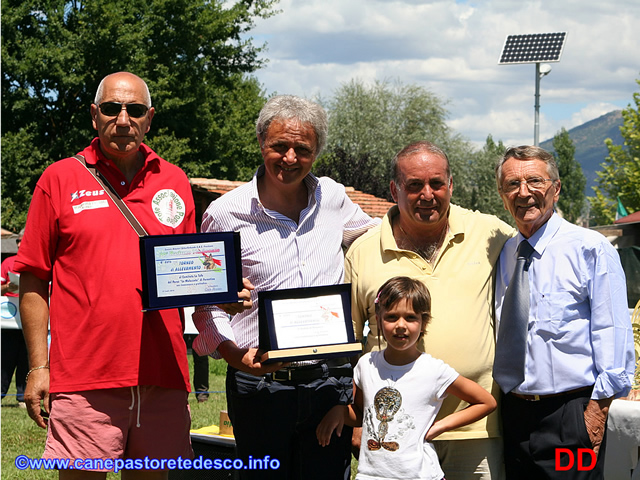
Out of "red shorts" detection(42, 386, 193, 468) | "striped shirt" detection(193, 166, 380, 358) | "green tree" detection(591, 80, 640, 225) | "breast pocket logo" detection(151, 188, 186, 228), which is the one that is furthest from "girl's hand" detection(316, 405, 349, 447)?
"green tree" detection(591, 80, 640, 225)

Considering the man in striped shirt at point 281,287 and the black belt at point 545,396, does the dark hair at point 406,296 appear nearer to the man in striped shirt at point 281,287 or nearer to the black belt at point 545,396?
the man in striped shirt at point 281,287

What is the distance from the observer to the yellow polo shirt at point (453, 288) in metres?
3.53

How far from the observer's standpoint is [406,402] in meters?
3.37

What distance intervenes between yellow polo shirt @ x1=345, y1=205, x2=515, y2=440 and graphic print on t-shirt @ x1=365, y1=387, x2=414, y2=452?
28 centimetres

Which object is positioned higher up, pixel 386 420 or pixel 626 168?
pixel 626 168

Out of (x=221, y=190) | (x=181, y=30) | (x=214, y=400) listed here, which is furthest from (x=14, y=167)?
(x=214, y=400)

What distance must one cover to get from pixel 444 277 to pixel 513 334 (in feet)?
1.40

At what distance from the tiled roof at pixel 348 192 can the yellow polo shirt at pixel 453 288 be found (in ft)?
43.6

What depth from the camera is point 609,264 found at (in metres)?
3.45

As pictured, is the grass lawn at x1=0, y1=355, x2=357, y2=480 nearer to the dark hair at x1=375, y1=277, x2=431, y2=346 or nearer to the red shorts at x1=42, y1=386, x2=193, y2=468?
the red shorts at x1=42, y1=386, x2=193, y2=468

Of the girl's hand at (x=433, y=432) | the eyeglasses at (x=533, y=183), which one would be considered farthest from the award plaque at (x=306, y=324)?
the eyeglasses at (x=533, y=183)

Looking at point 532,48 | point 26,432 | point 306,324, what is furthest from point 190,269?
point 532,48

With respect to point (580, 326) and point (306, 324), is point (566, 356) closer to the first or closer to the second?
point (580, 326)

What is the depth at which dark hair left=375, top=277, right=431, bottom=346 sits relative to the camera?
338cm
